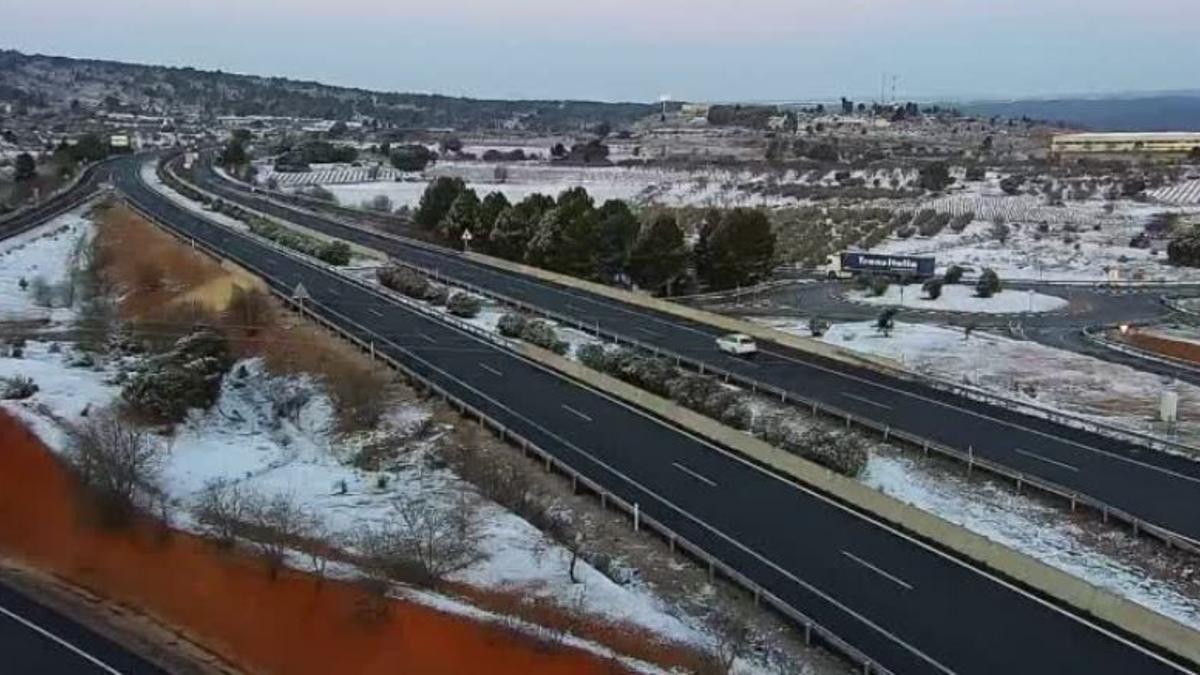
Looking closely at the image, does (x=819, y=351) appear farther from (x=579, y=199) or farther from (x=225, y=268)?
(x=225, y=268)

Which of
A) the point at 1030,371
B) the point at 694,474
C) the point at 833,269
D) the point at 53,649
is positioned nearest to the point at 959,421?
the point at 1030,371

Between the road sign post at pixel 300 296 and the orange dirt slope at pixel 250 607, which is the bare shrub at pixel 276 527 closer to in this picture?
the orange dirt slope at pixel 250 607

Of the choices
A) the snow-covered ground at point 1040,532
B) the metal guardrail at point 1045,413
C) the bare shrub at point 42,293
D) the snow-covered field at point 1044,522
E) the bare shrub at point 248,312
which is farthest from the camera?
the bare shrub at point 42,293

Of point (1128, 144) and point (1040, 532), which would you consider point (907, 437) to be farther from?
point (1128, 144)

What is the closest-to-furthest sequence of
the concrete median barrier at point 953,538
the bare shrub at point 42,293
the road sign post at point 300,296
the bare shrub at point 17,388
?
the concrete median barrier at point 953,538 < the bare shrub at point 17,388 < the road sign post at point 300,296 < the bare shrub at point 42,293

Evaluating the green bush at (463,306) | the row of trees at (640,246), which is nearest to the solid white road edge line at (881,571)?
the green bush at (463,306)

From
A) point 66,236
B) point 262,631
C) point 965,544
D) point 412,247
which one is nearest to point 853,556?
point 965,544

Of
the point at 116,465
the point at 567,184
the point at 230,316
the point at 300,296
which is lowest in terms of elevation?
the point at 567,184
